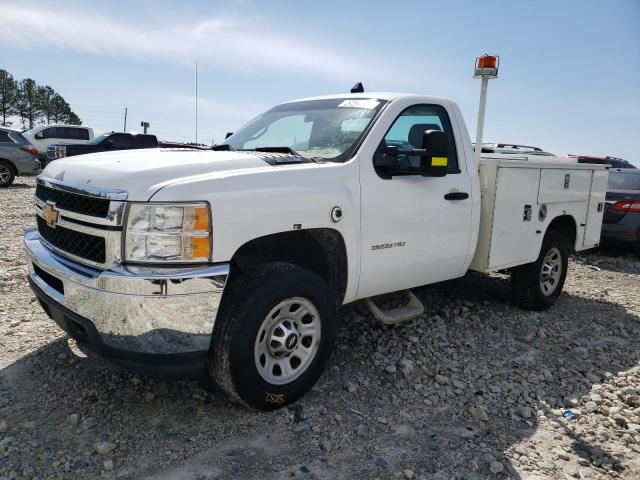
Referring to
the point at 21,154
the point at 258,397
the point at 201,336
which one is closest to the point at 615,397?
the point at 258,397

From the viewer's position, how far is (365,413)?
324cm

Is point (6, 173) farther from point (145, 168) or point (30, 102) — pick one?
point (30, 102)

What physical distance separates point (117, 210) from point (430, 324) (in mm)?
3011

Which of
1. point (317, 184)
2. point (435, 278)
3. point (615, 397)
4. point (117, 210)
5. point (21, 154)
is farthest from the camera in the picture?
point (21, 154)

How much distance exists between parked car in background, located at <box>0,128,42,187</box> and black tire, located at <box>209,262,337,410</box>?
44.4 feet

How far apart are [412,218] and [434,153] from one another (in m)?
0.50

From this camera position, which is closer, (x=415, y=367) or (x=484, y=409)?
(x=484, y=409)

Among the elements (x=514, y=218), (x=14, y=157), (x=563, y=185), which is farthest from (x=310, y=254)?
(x=14, y=157)

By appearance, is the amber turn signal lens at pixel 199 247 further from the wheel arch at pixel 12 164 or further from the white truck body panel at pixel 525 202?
the wheel arch at pixel 12 164

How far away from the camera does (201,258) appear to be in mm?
2672

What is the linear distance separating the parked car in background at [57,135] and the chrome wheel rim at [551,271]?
19296 millimetres

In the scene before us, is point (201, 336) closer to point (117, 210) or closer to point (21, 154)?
point (117, 210)

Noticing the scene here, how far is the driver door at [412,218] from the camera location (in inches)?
138

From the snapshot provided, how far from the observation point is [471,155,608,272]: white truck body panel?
4.43 metres
